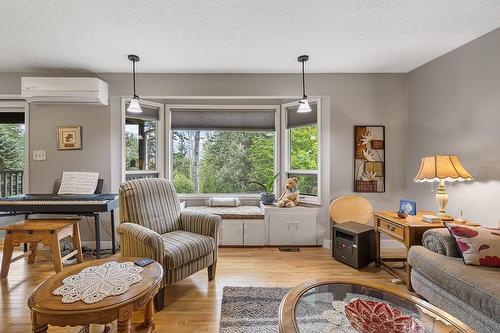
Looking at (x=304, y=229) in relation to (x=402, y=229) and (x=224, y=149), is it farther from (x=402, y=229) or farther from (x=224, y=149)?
(x=224, y=149)

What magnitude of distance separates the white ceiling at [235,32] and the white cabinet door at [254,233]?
2.04 m

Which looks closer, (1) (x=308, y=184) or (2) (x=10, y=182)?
(2) (x=10, y=182)

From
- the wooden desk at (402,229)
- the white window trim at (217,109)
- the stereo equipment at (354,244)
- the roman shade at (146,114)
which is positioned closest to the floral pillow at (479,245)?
the wooden desk at (402,229)

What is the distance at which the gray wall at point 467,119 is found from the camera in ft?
7.02

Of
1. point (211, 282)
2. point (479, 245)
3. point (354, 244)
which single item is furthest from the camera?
point (354, 244)

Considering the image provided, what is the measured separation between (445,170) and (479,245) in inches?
29.6

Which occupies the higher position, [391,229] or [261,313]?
[391,229]

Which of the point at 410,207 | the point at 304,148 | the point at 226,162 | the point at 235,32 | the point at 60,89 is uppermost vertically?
the point at 235,32

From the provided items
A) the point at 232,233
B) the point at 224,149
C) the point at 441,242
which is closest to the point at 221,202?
the point at 232,233

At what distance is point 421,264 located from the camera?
1.85 metres

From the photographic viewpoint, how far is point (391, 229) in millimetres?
2389

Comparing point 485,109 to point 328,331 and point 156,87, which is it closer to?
point 328,331

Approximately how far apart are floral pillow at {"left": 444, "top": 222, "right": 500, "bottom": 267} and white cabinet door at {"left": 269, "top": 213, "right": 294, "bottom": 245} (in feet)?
5.89

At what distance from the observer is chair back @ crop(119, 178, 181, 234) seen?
219 cm
